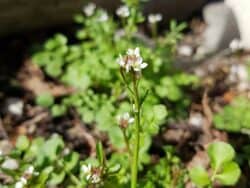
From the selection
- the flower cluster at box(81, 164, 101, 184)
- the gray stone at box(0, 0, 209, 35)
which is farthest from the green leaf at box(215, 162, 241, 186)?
the gray stone at box(0, 0, 209, 35)

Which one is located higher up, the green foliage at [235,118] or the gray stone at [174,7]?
the gray stone at [174,7]

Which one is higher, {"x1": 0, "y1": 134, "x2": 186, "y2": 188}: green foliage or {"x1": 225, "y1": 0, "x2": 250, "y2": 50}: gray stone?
{"x1": 225, "y1": 0, "x2": 250, "y2": 50}: gray stone

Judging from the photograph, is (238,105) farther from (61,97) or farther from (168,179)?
(61,97)

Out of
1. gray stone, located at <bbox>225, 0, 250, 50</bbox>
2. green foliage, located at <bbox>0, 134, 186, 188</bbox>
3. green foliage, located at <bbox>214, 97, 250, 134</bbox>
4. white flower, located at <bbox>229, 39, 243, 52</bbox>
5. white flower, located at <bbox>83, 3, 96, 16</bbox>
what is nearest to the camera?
green foliage, located at <bbox>0, 134, 186, 188</bbox>

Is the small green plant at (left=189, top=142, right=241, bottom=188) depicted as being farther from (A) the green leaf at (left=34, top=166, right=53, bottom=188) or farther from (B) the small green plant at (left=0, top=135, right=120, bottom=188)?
(A) the green leaf at (left=34, top=166, right=53, bottom=188)

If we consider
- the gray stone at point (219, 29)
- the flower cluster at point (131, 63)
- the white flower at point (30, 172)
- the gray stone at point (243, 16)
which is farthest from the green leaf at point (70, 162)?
the gray stone at point (243, 16)

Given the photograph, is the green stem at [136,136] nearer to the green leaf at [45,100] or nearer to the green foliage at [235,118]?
the green foliage at [235,118]

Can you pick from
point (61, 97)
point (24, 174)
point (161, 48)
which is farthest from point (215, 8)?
point (24, 174)
